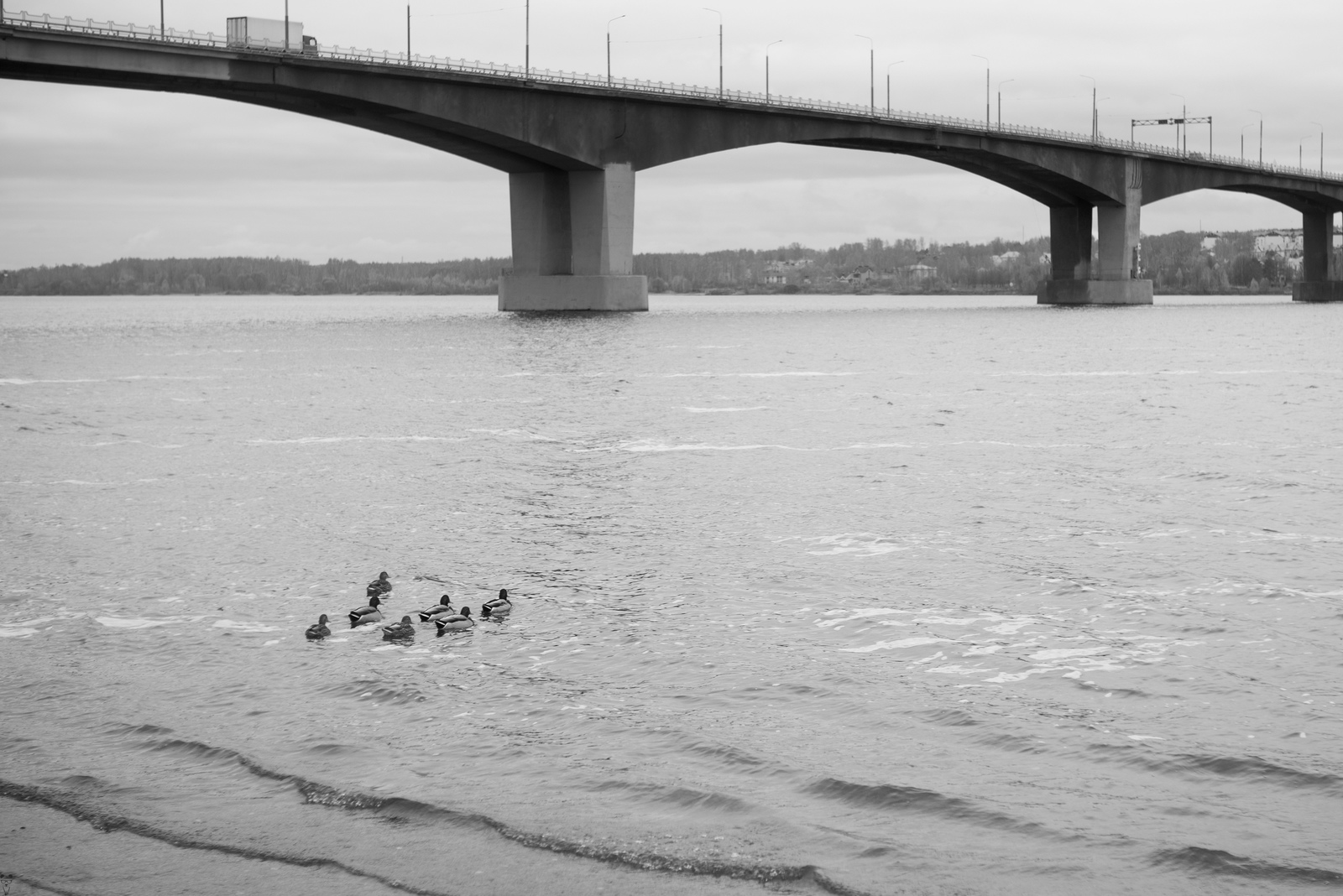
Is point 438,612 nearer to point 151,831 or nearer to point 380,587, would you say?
point 380,587

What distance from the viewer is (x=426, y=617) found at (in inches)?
533

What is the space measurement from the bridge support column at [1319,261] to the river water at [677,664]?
14629cm

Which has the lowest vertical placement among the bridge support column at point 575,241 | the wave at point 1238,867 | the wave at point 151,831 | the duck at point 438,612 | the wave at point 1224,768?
the wave at point 1238,867

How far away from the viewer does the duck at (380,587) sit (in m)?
14.6

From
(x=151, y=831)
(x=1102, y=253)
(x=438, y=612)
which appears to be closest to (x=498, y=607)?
(x=438, y=612)

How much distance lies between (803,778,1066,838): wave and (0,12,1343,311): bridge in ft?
201

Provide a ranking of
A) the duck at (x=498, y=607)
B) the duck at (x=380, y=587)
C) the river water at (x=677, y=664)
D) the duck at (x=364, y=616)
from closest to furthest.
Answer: the river water at (x=677, y=664) < the duck at (x=364, y=616) < the duck at (x=498, y=607) < the duck at (x=380, y=587)

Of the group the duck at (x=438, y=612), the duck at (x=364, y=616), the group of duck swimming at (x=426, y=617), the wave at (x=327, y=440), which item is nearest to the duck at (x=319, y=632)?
the group of duck swimming at (x=426, y=617)

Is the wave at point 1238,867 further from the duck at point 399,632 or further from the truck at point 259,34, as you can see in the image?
the truck at point 259,34

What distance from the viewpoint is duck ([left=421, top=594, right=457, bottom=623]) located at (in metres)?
13.5

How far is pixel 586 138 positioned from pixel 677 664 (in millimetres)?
76050

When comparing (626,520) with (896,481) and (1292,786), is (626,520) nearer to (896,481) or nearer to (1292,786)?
(896,481)

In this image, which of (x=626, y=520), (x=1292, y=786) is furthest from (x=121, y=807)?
(x=626, y=520)

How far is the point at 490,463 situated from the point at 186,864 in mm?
17973
